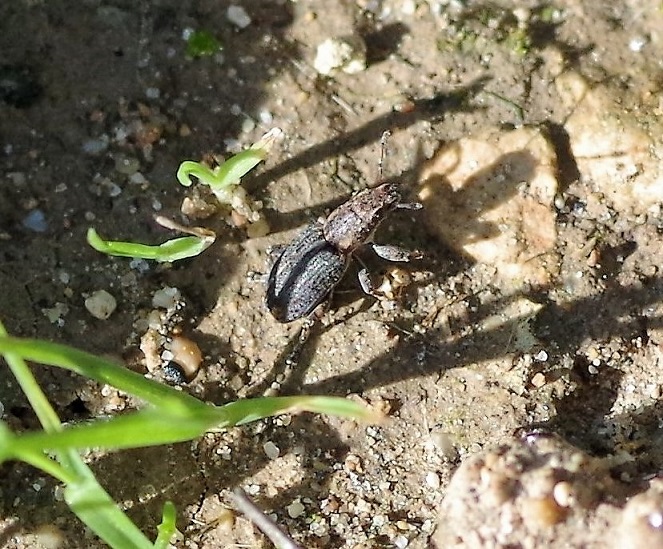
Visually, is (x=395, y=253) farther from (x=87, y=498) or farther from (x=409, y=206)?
(x=87, y=498)

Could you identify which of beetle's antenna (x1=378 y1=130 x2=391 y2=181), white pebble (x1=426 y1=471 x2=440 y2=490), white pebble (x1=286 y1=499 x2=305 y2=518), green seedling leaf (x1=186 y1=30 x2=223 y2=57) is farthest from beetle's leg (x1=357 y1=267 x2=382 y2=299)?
green seedling leaf (x1=186 y1=30 x2=223 y2=57)

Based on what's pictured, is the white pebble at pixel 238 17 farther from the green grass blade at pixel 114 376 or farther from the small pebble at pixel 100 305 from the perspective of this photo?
the green grass blade at pixel 114 376

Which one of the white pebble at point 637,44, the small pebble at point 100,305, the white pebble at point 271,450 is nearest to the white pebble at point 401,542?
the white pebble at point 271,450

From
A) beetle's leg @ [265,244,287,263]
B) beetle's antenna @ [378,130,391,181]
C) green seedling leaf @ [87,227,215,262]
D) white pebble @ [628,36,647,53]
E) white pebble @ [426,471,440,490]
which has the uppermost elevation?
white pebble @ [628,36,647,53]

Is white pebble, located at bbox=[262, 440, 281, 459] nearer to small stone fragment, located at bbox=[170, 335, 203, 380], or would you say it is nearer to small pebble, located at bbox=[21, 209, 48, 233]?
small stone fragment, located at bbox=[170, 335, 203, 380]

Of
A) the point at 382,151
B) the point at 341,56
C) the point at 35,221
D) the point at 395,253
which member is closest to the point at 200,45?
the point at 341,56

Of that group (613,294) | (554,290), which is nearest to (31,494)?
(554,290)
